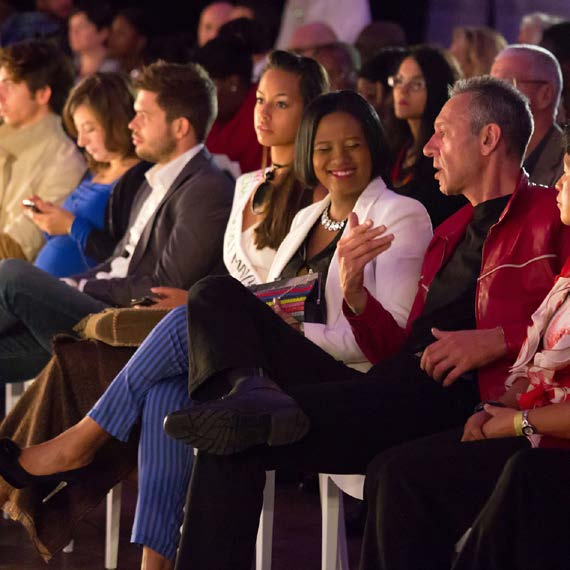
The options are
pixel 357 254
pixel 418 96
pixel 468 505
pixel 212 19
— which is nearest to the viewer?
pixel 468 505

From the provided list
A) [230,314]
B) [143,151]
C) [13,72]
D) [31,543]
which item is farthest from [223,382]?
[13,72]

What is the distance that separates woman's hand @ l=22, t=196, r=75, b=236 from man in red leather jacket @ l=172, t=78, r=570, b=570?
1.70 meters

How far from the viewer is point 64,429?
11.4 feet

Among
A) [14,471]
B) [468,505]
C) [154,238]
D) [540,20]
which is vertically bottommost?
[14,471]

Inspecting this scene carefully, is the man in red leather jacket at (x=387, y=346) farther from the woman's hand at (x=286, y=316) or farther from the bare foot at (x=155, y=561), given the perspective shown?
the bare foot at (x=155, y=561)

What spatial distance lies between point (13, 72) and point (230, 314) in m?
2.62

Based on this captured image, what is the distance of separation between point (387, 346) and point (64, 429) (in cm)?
94

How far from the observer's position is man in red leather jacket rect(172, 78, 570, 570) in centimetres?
254

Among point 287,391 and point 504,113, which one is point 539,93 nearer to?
point 504,113

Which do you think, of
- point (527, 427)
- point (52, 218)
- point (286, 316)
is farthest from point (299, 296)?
point (52, 218)

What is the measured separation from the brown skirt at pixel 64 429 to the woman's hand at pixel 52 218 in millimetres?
1026

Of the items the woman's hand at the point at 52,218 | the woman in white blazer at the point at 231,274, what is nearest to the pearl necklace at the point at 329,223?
the woman in white blazer at the point at 231,274

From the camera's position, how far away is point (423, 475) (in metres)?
2.34

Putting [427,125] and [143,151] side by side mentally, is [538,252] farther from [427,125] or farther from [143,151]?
[143,151]
